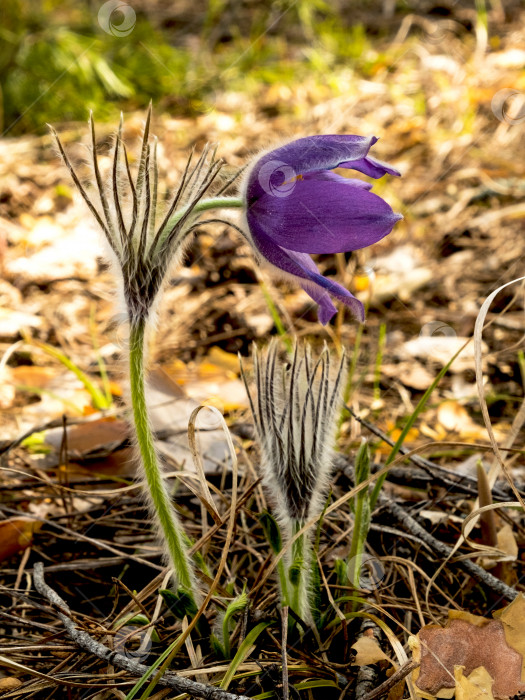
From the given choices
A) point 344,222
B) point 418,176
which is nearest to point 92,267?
point 418,176

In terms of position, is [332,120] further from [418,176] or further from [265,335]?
[265,335]

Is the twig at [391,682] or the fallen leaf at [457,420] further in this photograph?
the fallen leaf at [457,420]

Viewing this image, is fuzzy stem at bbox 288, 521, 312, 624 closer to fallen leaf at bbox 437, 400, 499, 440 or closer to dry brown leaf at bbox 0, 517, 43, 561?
dry brown leaf at bbox 0, 517, 43, 561

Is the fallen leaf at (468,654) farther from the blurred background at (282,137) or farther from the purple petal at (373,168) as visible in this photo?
the blurred background at (282,137)
